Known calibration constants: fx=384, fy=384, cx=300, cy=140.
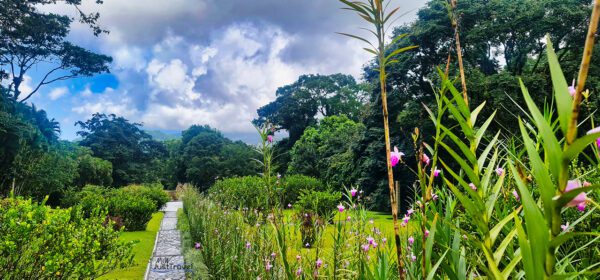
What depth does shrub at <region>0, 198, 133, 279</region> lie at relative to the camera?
12.0 ft

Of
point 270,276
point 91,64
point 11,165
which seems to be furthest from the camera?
point 91,64

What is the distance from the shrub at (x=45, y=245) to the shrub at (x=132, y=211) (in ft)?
34.9

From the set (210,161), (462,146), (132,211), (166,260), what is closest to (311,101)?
(210,161)

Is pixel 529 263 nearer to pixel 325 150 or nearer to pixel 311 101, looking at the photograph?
pixel 325 150

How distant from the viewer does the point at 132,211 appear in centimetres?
1459

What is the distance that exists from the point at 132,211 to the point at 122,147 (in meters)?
24.4

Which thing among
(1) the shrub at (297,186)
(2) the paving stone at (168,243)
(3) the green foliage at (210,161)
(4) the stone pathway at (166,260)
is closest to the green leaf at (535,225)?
(4) the stone pathway at (166,260)

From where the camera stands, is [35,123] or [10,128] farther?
[35,123]

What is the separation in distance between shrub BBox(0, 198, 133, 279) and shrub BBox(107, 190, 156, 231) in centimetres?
1065

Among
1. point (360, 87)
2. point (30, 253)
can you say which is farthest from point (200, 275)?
point (360, 87)

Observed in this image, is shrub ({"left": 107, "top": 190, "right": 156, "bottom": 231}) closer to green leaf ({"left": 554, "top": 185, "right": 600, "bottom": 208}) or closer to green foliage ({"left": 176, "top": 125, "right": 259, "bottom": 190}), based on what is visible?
green leaf ({"left": 554, "top": 185, "right": 600, "bottom": 208})

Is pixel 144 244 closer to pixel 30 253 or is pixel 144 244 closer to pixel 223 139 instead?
pixel 30 253

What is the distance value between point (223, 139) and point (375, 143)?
26.7 meters

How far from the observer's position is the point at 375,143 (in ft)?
59.7
